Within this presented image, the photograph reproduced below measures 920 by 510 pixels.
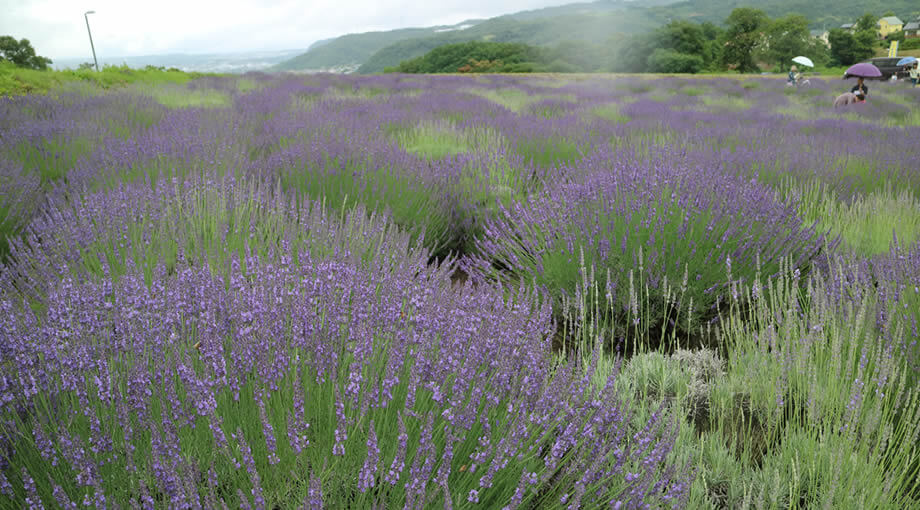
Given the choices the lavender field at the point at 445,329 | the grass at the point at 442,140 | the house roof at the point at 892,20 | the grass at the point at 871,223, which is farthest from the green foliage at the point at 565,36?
the house roof at the point at 892,20

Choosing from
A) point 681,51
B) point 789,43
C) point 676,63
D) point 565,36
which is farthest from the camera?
point 565,36

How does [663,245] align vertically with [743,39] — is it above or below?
below

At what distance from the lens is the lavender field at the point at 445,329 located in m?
1.25

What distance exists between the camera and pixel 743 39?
140 feet

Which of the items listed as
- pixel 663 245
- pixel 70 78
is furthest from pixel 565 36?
pixel 663 245

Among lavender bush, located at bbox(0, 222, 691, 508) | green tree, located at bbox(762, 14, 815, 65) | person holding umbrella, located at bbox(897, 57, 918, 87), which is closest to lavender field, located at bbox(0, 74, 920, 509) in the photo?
lavender bush, located at bbox(0, 222, 691, 508)

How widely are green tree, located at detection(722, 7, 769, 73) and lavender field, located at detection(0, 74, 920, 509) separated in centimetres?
4191

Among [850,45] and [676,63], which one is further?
[850,45]

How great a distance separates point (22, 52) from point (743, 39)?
4396cm

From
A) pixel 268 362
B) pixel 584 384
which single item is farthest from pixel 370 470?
pixel 584 384

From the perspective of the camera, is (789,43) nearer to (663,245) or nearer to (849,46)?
(849,46)

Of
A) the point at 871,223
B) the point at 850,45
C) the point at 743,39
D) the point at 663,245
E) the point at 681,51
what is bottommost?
the point at 871,223

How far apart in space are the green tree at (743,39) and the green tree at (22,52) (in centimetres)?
4115

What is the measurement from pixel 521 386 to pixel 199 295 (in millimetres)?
945
